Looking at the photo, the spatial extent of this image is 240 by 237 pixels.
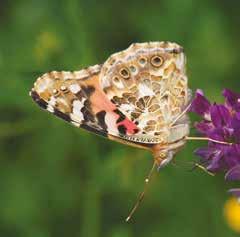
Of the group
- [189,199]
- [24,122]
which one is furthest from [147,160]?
[24,122]

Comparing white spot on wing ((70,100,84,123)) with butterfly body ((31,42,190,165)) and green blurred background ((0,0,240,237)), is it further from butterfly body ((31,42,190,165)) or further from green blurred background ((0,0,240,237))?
green blurred background ((0,0,240,237))

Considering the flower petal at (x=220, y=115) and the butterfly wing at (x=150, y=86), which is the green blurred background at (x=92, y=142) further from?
the flower petal at (x=220, y=115)

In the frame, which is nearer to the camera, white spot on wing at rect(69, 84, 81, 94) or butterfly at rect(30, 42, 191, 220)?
butterfly at rect(30, 42, 191, 220)

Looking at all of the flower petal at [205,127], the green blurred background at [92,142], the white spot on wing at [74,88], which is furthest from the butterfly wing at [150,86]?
the green blurred background at [92,142]

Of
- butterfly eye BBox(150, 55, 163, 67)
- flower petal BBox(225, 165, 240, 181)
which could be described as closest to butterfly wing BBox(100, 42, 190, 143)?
butterfly eye BBox(150, 55, 163, 67)

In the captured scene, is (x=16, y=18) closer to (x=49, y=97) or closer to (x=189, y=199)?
(x=189, y=199)

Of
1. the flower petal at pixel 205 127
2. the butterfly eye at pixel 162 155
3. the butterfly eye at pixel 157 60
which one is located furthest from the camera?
the butterfly eye at pixel 157 60

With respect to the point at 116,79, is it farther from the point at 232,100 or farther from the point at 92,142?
the point at 92,142

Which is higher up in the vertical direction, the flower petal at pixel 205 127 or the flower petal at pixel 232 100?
the flower petal at pixel 232 100
